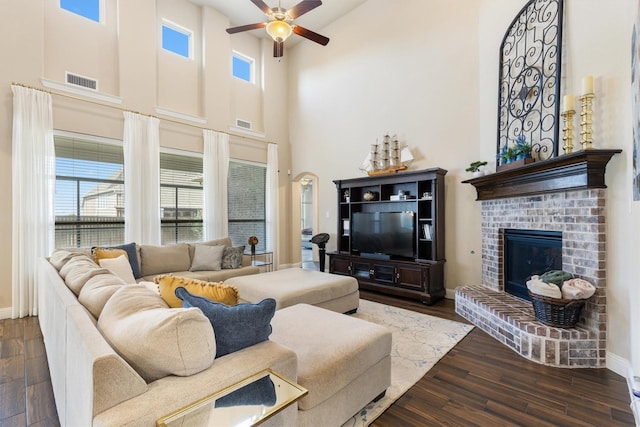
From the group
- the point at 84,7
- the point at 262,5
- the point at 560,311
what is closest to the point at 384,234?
the point at 560,311

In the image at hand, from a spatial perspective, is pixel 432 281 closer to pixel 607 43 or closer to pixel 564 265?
pixel 564 265

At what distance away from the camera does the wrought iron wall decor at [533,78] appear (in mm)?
3123

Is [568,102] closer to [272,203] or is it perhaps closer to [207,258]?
[207,258]

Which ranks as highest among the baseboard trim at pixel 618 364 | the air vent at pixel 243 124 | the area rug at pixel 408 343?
the air vent at pixel 243 124

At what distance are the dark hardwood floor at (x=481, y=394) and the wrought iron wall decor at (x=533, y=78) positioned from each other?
2.12 meters

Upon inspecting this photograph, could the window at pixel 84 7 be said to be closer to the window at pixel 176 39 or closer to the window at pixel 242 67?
the window at pixel 176 39

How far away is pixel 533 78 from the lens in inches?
134

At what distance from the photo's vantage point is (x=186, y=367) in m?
1.14

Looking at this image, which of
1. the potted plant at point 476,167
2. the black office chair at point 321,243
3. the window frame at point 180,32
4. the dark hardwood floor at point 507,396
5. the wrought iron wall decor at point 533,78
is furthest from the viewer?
the black office chair at point 321,243

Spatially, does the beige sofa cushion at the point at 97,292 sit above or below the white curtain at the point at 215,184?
below

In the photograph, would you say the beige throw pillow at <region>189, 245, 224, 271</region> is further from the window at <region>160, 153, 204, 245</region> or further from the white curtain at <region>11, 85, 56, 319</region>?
the white curtain at <region>11, 85, 56, 319</region>

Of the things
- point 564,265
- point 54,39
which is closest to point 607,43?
point 564,265

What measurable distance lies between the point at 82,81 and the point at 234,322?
499 cm

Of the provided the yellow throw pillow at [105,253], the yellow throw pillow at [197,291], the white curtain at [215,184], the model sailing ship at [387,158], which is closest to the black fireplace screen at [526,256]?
the model sailing ship at [387,158]
